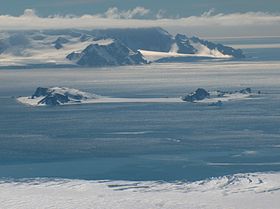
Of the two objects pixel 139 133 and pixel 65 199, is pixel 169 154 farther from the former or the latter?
pixel 65 199

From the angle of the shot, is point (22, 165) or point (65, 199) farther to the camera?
point (22, 165)

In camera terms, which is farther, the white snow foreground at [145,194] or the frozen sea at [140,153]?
the frozen sea at [140,153]

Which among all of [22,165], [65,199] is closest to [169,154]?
[22,165]

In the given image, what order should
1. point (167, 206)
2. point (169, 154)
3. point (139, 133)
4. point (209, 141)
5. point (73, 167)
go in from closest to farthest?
point (167, 206)
point (73, 167)
point (169, 154)
point (209, 141)
point (139, 133)

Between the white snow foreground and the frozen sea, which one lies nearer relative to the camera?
the white snow foreground

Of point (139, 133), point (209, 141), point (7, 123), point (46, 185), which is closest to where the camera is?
point (46, 185)

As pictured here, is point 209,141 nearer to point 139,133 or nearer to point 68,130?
point 139,133

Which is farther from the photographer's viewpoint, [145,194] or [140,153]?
[140,153]

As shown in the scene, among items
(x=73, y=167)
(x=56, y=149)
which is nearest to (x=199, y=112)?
(x=56, y=149)
